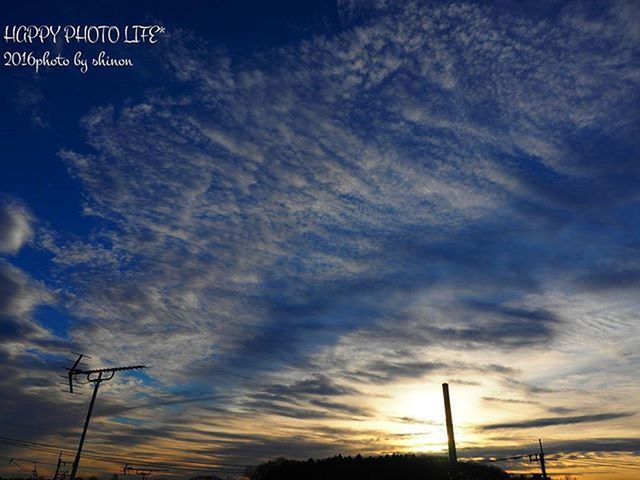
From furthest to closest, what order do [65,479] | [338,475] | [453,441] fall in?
[65,479]
[338,475]
[453,441]

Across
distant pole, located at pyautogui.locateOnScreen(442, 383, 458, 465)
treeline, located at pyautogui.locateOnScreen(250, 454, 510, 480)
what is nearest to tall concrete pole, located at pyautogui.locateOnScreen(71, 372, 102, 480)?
distant pole, located at pyautogui.locateOnScreen(442, 383, 458, 465)

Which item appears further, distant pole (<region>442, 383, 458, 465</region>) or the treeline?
the treeline

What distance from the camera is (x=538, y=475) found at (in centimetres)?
10006

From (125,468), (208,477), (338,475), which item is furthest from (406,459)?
(208,477)

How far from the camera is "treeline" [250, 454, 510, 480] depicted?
3433 inches

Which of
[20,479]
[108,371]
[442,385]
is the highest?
[108,371]

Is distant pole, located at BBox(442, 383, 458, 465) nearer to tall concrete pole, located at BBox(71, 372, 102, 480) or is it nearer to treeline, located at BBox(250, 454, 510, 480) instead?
tall concrete pole, located at BBox(71, 372, 102, 480)

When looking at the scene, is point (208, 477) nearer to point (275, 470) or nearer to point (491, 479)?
point (275, 470)

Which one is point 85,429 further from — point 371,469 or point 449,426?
point 371,469

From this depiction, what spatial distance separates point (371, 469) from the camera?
3644 inches

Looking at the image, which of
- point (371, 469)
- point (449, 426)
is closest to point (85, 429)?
point (449, 426)

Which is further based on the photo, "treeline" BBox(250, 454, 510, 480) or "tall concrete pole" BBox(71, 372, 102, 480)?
"treeline" BBox(250, 454, 510, 480)

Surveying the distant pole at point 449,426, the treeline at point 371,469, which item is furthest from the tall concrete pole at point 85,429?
the treeline at point 371,469

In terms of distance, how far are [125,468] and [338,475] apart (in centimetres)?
4700
